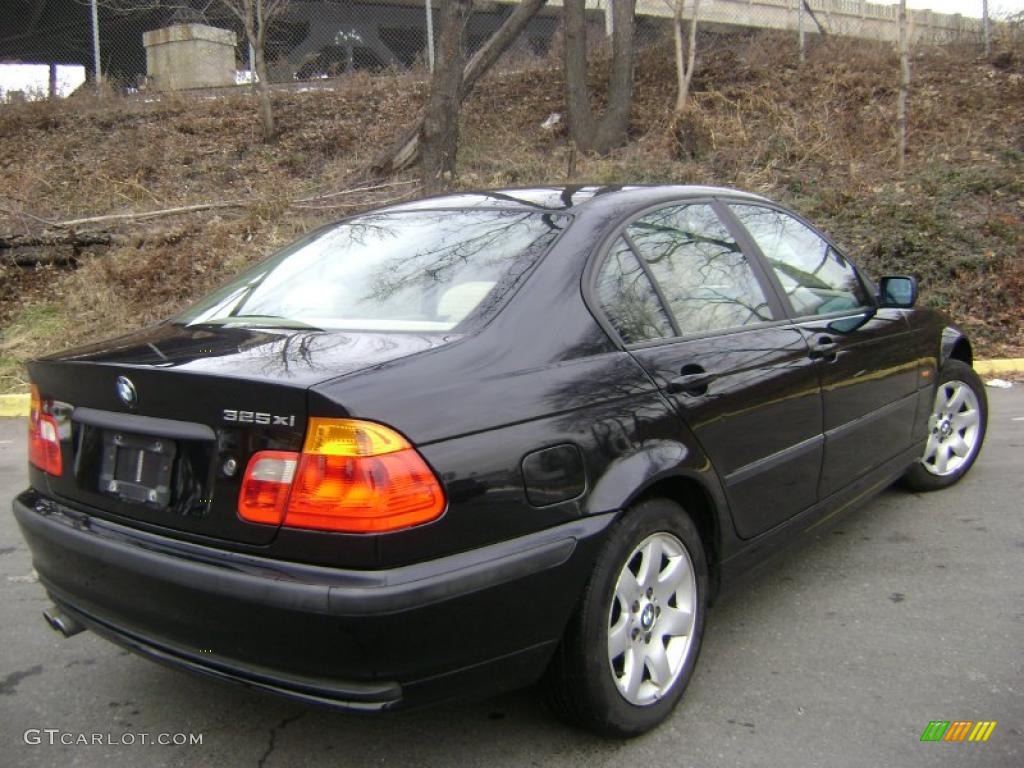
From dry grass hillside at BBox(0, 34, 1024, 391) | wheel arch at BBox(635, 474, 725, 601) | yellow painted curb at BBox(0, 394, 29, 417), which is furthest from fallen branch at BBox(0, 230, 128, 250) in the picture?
wheel arch at BBox(635, 474, 725, 601)

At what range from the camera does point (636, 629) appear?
8.63ft

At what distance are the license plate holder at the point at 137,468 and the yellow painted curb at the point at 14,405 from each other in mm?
6194

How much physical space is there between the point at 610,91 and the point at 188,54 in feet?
31.3

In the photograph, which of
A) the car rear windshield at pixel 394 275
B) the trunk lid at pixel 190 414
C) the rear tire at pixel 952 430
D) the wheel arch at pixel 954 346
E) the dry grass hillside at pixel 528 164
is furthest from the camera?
the dry grass hillside at pixel 528 164

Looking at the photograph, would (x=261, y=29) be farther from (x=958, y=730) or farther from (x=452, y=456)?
(x=958, y=730)

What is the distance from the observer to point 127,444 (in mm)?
2445

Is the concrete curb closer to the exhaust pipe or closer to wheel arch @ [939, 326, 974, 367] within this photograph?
wheel arch @ [939, 326, 974, 367]

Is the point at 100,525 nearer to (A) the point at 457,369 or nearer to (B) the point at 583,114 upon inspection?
(A) the point at 457,369

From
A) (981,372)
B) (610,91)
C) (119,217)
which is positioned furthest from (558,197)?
(610,91)

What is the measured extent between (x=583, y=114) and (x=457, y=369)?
1201cm

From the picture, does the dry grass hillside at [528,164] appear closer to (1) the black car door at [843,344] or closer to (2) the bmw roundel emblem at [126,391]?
(1) the black car door at [843,344]

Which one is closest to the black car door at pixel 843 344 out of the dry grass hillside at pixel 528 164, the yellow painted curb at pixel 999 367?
the yellow painted curb at pixel 999 367

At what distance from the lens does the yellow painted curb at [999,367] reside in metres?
7.84

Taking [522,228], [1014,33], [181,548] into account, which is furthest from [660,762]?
[1014,33]
